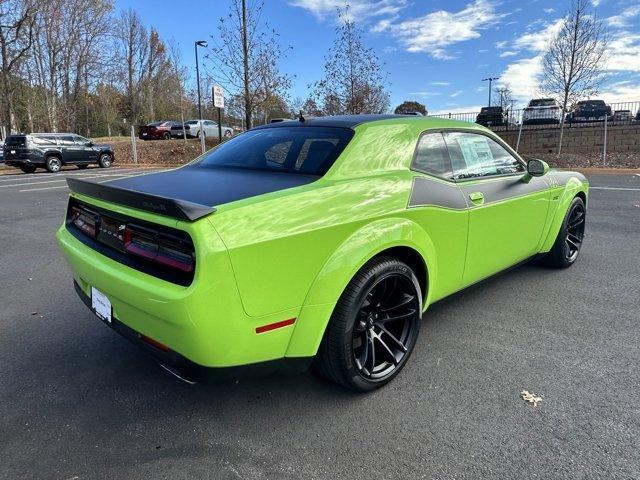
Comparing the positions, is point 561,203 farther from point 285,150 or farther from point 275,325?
point 275,325

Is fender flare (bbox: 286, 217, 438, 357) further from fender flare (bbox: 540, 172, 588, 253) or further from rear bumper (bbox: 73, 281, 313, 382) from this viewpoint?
fender flare (bbox: 540, 172, 588, 253)

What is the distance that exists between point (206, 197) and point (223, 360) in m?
0.75

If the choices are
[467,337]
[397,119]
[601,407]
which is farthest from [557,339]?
[397,119]

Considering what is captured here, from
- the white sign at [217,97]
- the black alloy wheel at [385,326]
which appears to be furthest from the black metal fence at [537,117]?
the black alloy wheel at [385,326]

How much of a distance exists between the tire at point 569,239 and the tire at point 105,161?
2162 centimetres

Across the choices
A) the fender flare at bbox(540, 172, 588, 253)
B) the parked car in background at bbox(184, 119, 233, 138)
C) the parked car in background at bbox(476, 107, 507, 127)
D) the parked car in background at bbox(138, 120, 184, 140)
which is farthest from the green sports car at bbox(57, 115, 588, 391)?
the parked car in background at bbox(138, 120, 184, 140)

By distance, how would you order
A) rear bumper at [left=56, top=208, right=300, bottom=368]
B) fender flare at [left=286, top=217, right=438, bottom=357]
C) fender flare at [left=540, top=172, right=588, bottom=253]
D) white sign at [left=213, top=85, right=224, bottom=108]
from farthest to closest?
white sign at [left=213, top=85, right=224, bottom=108]
fender flare at [left=540, top=172, right=588, bottom=253]
fender flare at [left=286, top=217, right=438, bottom=357]
rear bumper at [left=56, top=208, right=300, bottom=368]

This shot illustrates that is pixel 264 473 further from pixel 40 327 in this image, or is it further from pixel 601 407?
pixel 40 327

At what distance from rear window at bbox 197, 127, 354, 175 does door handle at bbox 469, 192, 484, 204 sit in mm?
949

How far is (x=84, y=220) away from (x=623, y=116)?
85.5 ft

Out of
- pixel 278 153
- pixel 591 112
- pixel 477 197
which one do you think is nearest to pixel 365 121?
pixel 278 153

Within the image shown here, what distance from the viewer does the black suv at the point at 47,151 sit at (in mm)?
18938

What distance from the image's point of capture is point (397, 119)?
10.0 feet

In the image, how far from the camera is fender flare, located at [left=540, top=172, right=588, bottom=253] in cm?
418
